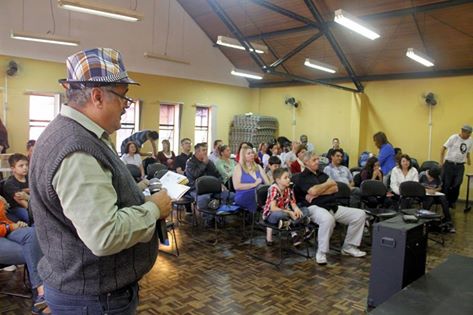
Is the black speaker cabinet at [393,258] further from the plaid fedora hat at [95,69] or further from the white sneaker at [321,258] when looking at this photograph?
the plaid fedora hat at [95,69]

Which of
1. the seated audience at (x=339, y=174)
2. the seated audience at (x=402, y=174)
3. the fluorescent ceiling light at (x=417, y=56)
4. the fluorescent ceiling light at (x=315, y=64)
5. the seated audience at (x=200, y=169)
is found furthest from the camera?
the fluorescent ceiling light at (x=315, y=64)

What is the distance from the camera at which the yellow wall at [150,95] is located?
330 inches

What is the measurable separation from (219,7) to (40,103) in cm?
482

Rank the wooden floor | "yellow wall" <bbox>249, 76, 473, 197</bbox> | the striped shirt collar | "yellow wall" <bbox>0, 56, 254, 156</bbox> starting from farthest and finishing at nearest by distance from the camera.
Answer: "yellow wall" <bbox>249, 76, 473, 197</bbox>
"yellow wall" <bbox>0, 56, 254, 156</bbox>
the wooden floor
the striped shirt collar

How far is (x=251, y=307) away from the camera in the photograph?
330cm

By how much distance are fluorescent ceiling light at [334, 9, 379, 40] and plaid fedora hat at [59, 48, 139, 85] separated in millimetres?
5541

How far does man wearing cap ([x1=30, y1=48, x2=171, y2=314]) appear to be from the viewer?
3.57 ft

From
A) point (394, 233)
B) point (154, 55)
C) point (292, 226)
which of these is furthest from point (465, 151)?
point (154, 55)

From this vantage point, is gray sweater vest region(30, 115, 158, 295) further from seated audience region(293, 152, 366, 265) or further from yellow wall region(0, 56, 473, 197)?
yellow wall region(0, 56, 473, 197)

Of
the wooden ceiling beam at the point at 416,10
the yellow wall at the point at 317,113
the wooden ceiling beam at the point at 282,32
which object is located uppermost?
Result: the wooden ceiling beam at the point at 282,32

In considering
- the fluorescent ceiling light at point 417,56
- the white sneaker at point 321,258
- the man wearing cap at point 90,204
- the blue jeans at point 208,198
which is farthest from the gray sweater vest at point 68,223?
the fluorescent ceiling light at point 417,56

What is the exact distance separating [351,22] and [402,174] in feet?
8.55

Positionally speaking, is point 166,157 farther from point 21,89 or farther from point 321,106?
point 321,106

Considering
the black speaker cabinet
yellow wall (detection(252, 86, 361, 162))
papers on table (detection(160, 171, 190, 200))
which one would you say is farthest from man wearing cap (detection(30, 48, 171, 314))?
yellow wall (detection(252, 86, 361, 162))
